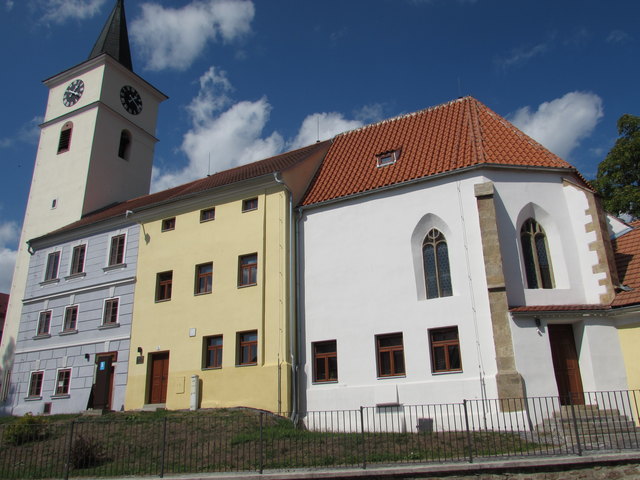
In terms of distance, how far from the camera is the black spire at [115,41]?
34.6m

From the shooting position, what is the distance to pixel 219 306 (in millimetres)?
20891

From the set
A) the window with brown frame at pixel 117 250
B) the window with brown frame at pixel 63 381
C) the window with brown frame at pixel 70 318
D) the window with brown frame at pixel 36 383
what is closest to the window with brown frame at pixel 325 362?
the window with brown frame at pixel 117 250

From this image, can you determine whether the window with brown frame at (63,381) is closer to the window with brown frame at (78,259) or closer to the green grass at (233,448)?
the window with brown frame at (78,259)

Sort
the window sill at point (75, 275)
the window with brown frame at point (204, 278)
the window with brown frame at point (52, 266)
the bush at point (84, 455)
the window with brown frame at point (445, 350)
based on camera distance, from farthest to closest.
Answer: the window with brown frame at point (52, 266), the window sill at point (75, 275), the window with brown frame at point (204, 278), the window with brown frame at point (445, 350), the bush at point (84, 455)

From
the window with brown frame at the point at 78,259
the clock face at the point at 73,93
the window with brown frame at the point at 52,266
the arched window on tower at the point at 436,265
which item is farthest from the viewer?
the clock face at the point at 73,93

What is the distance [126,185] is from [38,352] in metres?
10.9

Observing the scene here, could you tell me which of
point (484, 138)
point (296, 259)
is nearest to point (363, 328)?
point (296, 259)

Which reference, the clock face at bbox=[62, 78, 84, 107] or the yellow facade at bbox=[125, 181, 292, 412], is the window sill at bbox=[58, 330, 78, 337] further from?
the clock face at bbox=[62, 78, 84, 107]

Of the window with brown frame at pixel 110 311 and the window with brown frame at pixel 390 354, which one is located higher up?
the window with brown frame at pixel 110 311

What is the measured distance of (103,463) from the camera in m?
14.0

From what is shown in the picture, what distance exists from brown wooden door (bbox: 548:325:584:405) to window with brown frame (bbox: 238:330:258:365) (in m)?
9.56

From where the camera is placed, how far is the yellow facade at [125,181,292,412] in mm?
19391

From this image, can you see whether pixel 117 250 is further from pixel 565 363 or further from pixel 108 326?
pixel 565 363

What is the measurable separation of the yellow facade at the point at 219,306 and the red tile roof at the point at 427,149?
8.39ft
